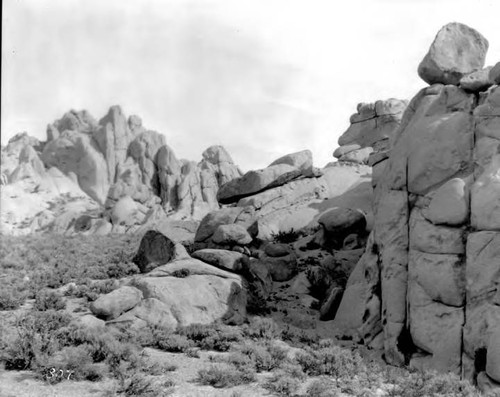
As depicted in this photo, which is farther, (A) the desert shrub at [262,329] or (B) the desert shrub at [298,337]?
(A) the desert shrub at [262,329]

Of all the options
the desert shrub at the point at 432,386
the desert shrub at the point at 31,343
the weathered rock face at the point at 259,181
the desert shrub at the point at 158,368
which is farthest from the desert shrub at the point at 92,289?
the weathered rock face at the point at 259,181

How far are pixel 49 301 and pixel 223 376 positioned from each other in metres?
11.1

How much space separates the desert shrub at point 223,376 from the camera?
14258 millimetres

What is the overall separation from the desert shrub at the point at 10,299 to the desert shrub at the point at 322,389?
557 inches

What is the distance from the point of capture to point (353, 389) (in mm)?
14242

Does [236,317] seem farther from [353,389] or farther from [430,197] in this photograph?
[430,197]

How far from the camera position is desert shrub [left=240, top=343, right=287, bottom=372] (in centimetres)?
1593

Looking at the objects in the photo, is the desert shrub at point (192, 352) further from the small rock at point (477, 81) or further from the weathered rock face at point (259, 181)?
the weathered rock face at point (259, 181)

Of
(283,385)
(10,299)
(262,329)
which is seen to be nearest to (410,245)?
(262,329)

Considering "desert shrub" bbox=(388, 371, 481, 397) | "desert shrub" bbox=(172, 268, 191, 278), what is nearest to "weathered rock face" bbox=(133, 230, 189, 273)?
"desert shrub" bbox=(172, 268, 191, 278)

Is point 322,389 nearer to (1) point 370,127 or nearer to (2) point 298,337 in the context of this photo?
(2) point 298,337

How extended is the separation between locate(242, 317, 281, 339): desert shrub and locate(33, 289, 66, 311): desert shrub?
8.43m

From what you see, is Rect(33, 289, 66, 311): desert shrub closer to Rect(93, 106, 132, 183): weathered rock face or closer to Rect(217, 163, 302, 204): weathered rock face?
Rect(217, 163, 302, 204): weathered rock face

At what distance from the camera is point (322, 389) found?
1382cm
